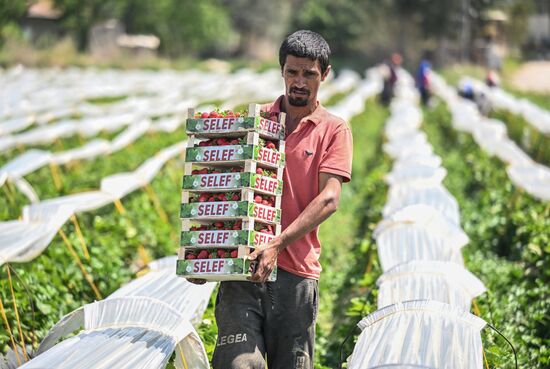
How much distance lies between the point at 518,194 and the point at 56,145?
9.15m

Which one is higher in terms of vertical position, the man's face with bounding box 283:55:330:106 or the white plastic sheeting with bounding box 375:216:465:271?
the man's face with bounding box 283:55:330:106

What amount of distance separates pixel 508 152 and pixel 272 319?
953cm

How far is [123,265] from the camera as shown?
28.7 feet

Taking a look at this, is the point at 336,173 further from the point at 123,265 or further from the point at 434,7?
the point at 434,7

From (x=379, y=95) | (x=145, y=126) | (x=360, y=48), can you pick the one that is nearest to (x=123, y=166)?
(x=145, y=126)

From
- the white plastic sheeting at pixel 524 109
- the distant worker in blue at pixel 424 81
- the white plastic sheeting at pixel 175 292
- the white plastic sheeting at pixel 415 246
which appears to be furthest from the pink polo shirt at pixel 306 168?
the distant worker in blue at pixel 424 81

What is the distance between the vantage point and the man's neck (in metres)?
4.10

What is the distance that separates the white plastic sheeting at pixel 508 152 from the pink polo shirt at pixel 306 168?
6.24 m

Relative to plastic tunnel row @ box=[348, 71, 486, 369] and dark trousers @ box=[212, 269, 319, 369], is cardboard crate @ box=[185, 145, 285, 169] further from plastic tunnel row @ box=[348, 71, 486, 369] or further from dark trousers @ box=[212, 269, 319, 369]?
plastic tunnel row @ box=[348, 71, 486, 369]

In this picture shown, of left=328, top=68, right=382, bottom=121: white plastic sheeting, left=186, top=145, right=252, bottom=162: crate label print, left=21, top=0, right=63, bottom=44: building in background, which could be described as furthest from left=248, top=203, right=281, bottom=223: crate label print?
left=21, top=0, right=63, bottom=44: building in background

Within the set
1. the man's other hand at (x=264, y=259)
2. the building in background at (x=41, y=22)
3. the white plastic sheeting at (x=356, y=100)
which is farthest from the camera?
the building in background at (x=41, y=22)

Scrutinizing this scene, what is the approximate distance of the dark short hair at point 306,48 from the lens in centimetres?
395

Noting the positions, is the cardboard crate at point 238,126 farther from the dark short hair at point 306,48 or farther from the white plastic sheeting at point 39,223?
the white plastic sheeting at point 39,223

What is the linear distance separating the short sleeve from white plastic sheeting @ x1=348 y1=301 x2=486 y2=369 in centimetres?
73
